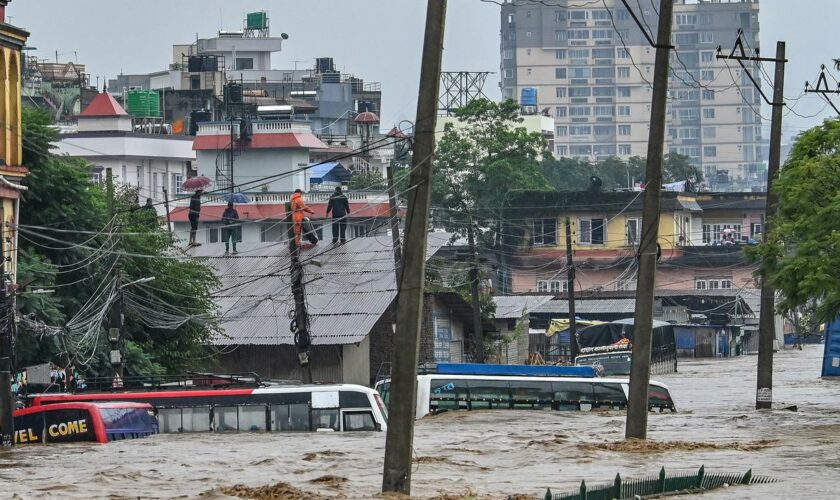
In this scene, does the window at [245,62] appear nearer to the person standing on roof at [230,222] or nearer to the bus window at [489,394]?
the person standing on roof at [230,222]

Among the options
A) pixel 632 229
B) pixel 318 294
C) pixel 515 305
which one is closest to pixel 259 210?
pixel 515 305

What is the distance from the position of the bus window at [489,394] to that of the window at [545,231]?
58746mm

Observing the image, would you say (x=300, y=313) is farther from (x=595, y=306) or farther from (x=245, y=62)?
(x=245, y=62)

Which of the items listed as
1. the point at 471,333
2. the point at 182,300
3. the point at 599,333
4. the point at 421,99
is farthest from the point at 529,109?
the point at 421,99

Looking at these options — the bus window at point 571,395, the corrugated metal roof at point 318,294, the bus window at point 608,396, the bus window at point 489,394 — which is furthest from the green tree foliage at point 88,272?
the bus window at point 608,396

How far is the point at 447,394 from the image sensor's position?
44281 millimetres

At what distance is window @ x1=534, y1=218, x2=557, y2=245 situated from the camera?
103438 millimetres

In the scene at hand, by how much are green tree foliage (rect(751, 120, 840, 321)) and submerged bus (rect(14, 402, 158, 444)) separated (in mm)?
14948

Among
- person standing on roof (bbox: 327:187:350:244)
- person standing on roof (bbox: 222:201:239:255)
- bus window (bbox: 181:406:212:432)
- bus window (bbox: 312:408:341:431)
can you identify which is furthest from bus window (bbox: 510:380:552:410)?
person standing on roof (bbox: 222:201:239:255)

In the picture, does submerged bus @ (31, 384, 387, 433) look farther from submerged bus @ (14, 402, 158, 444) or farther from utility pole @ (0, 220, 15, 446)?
utility pole @ (0, 220, 15, 446)

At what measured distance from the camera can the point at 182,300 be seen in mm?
53406

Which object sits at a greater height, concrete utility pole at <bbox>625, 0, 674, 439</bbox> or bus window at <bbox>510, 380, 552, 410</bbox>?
concrete utility pole at <bbox>625, 0, 674, 439</bbox>

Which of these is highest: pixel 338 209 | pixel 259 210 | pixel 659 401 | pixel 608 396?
pixel 259 210

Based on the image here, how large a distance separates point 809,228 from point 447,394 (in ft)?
36.9
